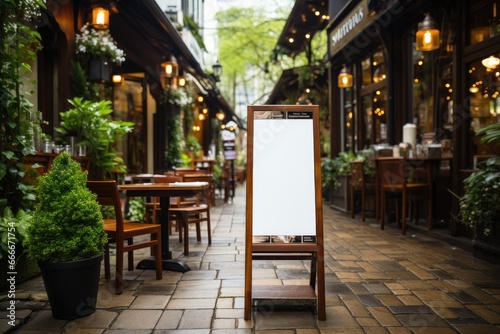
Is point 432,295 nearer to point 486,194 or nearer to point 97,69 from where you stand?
point 486,194

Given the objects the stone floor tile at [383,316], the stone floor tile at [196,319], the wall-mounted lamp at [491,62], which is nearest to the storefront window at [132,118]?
the wall-mounted lamp at [491,62]

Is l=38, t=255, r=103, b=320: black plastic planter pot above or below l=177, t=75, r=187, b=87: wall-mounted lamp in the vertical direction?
below

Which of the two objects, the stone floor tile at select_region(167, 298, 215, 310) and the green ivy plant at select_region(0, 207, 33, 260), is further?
the green ivy plant at select_region(0, 207, 33, 260)

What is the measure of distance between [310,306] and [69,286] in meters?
1.66

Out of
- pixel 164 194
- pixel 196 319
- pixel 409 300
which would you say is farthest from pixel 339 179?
pixel 196 319

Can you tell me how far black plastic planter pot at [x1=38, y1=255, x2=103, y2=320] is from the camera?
3.09 metres

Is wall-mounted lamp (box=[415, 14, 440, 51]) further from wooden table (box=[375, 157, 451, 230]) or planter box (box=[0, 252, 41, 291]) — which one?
planter box (box=[0, 252, 41, 291])

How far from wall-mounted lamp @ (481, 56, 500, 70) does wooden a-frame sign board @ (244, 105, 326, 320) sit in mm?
3414

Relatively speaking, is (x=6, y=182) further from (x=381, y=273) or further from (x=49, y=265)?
(x=381, y=273)

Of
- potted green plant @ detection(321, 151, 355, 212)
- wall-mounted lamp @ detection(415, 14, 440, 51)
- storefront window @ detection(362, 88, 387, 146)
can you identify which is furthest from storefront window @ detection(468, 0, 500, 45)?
potted green plant @ detection(321, 151, 355, 212)

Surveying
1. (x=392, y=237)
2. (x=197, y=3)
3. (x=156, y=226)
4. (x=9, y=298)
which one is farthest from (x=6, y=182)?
(x=197, y=3)

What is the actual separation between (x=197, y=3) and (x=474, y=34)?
46.1 feet

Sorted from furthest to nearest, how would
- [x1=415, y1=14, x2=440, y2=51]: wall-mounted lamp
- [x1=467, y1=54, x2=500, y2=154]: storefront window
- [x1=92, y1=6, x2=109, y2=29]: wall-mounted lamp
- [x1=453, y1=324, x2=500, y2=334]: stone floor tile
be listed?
[x1=92, y1=6, x2=109, y2=29]: wall-mounted lamp < [x1=415, y1=14, x2=440, y2=51]: wall-mounted lamp < [x1=467, y1=54, x2=500, y2=154]: storefront window < [x1=453, y1=324, x2=500, y2=334]: stone floor tile

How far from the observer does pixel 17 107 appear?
418cm
